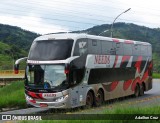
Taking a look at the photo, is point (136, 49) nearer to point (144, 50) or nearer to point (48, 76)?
point (144, 50)

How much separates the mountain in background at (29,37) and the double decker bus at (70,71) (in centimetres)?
10722

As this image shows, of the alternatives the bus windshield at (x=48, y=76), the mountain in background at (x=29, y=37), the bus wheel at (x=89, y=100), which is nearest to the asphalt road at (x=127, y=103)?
the bus wheel at (x=89, y=100)

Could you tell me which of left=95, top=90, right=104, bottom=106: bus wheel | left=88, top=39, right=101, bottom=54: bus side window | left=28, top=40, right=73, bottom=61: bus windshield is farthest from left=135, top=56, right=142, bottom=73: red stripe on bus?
left=28, top=40, right=73, bottom=61: bus windshield

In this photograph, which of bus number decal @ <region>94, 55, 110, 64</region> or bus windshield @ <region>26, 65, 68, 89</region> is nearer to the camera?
bus windshield @ <region>26, 65, 68, 89</region>

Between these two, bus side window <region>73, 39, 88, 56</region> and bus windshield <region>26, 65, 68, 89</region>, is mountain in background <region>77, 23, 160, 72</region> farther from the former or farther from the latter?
bus windshield <region>26, 65, 68, 89</region>

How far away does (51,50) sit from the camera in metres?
20.0

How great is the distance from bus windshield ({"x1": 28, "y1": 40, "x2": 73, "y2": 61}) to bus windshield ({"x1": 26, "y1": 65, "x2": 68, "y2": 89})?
17.2 inches

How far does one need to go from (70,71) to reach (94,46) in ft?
10.4

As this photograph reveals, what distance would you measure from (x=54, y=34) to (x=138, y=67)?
372 inches

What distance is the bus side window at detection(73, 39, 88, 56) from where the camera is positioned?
797 inches

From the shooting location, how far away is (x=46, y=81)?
1952cm

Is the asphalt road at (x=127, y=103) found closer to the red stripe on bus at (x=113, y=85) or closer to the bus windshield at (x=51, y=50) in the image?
the red stripe on bus at (x=113, y=85)

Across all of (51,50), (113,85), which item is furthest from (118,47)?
(51,50)

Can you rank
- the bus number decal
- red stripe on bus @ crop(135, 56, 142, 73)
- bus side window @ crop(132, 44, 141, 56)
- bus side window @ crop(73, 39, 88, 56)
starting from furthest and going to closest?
red stripe on bus @ crop(135, 56, 142, 73) → bus side window @ crop(132, 44, 141, 56) → the bus number decal → bus side window @ crop(73, 39, 88, 56)
